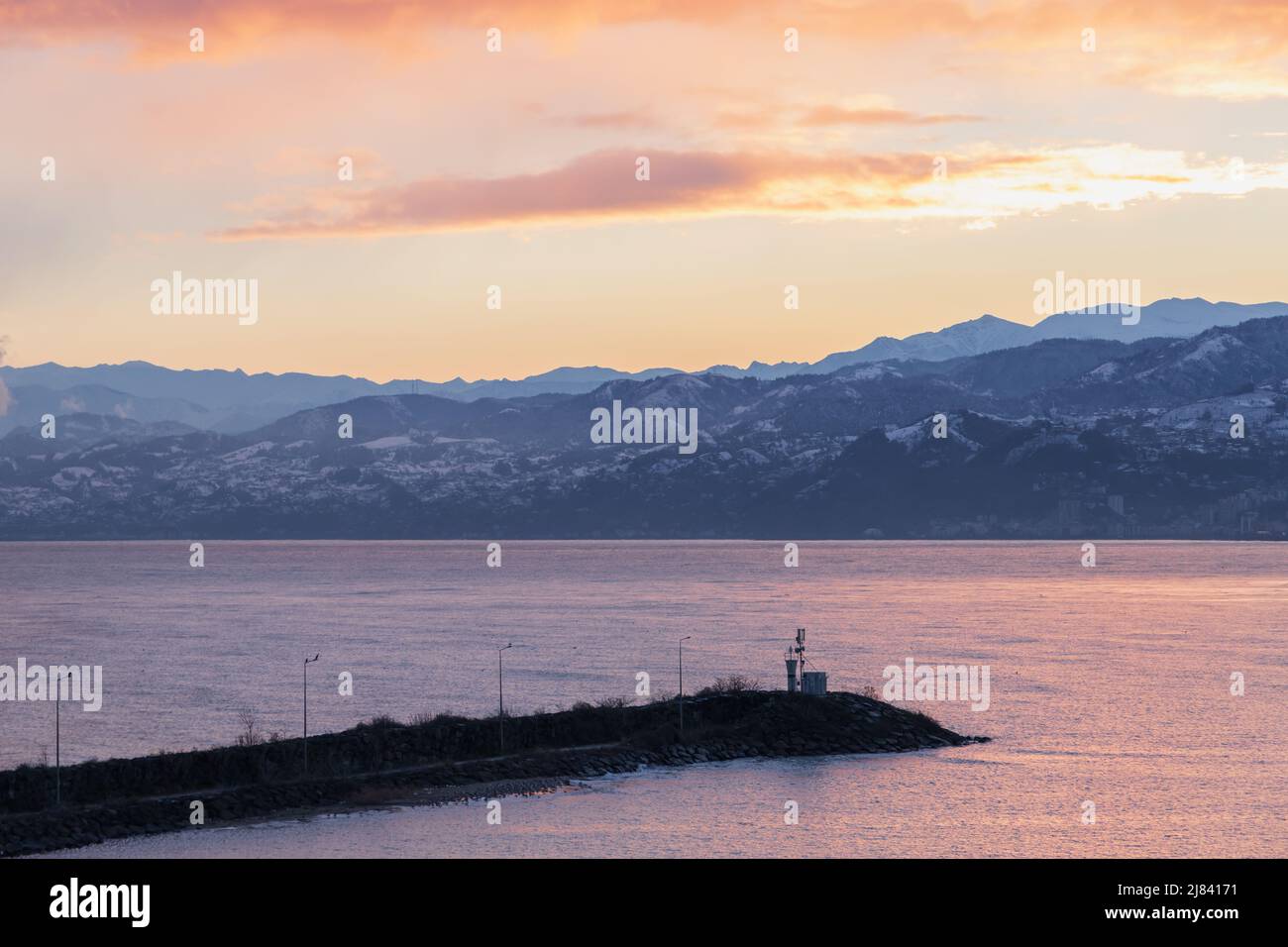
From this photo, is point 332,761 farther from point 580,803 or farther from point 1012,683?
point 1012,683

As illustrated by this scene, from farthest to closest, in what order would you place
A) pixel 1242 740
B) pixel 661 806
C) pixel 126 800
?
pixel 1242 740
pixel 661 806
pixel 126 800

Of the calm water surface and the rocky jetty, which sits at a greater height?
the rocky jetty

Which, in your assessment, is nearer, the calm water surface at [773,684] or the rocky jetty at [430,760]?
the rocky jetty at [430,760]

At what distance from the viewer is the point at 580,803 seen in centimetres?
6662

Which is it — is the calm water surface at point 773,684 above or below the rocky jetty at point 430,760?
below

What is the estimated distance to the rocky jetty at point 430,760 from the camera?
59250mm

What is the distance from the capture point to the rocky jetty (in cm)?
5925

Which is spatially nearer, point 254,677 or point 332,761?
point 332,761

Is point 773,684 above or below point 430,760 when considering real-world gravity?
below

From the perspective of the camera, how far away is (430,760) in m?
71.5

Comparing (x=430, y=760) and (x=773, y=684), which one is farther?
(x=773, y=684)

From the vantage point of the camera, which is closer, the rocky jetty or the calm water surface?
the rocky jetty
